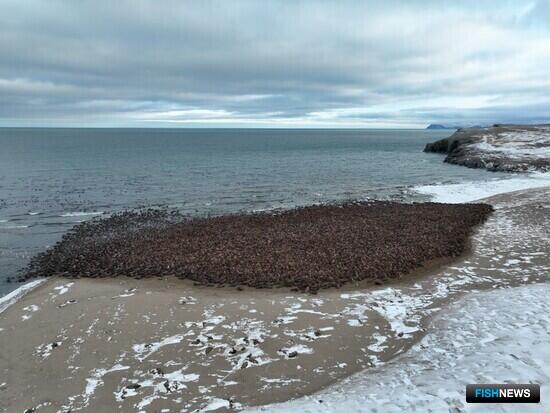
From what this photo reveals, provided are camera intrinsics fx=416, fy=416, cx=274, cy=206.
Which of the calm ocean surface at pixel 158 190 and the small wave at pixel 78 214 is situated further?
the small wave at pixel 78 214

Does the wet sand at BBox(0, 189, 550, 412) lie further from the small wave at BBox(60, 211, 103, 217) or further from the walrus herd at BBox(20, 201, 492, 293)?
the small wave at BBox(60, 211, 103, 217)

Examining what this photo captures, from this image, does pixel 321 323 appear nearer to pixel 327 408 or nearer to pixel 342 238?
pixel 327 408

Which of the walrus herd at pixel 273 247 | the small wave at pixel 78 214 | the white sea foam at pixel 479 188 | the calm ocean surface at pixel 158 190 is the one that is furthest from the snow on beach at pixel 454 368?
the small wave at pixel 78 214

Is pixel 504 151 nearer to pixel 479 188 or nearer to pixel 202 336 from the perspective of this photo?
pixel 479 188

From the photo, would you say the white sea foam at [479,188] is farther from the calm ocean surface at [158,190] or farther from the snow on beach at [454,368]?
the snow on beach at [454,368]

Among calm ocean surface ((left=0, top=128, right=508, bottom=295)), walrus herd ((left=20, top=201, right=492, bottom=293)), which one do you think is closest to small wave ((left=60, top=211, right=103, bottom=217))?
calm ocean surface ((left=0, top=128, right=508, bottom=295))
